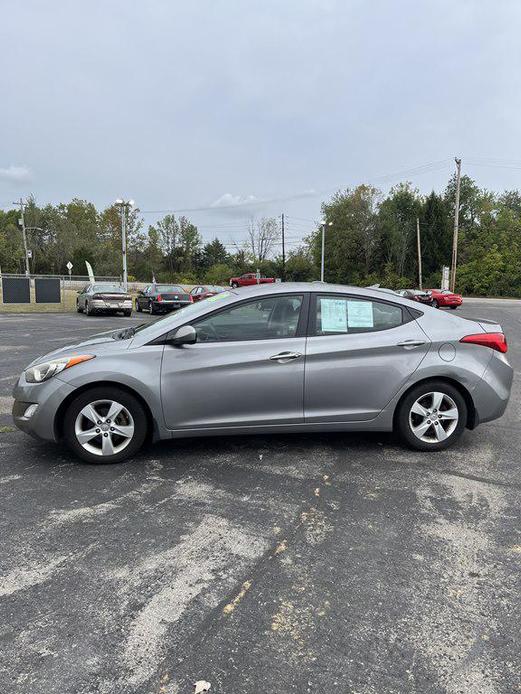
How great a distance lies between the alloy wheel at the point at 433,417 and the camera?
4527 millimetres

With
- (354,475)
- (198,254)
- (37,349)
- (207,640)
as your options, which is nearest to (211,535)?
(207,640)

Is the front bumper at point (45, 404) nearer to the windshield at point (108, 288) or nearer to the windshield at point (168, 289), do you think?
the windshield at point (108, 288)

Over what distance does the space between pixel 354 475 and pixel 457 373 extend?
1349 mm

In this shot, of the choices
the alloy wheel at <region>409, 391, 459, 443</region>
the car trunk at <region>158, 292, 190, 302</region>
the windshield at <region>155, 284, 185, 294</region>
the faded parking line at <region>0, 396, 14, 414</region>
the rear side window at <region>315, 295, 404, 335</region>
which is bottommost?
the faded parking line at <region>0, 396, 14, 414</region>

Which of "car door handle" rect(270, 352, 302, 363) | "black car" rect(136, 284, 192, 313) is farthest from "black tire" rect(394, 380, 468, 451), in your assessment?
"black car" rect(136, 284, 192, 313)

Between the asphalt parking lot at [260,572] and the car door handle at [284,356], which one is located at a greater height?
the car door handle at [284,356]

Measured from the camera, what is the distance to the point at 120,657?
2135mm

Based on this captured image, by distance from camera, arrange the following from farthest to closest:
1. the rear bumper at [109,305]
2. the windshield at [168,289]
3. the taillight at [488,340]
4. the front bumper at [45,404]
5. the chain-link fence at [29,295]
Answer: the chain-link fence at [29,295]
the windshield at [168,289]
the rear bumper at [109,305]
the taillight at [488,340]
the front bumper at [45,404]

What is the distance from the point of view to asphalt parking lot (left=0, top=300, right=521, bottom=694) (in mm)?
2084

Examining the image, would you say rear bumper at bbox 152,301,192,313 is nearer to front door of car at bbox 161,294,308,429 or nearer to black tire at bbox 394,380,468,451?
front door of car at bbox 161,294,308,429

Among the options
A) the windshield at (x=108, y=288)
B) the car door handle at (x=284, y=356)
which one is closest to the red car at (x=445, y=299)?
the windshield at (x=108, y=288)

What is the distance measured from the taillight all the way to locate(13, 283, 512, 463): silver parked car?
0.04ft

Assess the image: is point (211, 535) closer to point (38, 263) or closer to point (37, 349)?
point (37, 349)

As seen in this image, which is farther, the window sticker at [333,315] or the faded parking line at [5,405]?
the faded parking line at [5,405]
